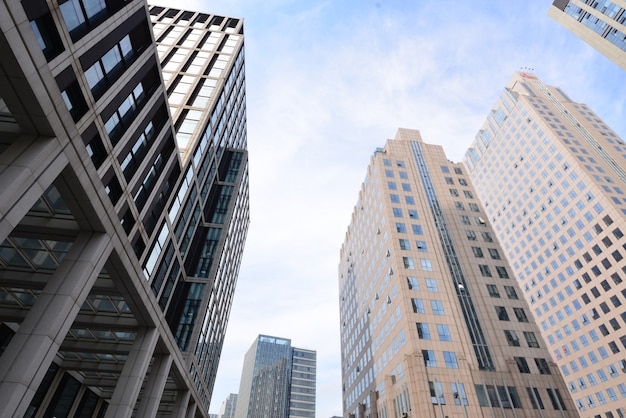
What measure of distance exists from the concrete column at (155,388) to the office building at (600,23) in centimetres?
7087

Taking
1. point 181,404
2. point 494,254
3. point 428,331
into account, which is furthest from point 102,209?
point 494,254

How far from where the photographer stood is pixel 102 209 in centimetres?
1667

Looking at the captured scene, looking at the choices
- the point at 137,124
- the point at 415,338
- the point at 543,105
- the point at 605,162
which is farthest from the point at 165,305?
the point at 543,105

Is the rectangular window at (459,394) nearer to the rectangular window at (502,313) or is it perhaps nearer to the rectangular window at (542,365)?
the rectangular window at (542,365)

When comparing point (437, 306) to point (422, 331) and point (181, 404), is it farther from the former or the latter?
point (181, 404)

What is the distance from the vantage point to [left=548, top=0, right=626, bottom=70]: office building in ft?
168

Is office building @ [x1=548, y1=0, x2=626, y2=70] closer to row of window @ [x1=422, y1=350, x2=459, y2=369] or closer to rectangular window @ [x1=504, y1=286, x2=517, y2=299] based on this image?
rectangular window @ [x1=504, y1=286, x2=517, y2=299]

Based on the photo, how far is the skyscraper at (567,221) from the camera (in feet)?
225

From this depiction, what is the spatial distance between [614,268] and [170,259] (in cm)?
8338

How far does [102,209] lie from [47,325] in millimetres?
5506

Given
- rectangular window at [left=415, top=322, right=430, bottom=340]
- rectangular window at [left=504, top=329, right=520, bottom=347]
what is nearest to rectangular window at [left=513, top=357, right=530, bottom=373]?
rectangular window at [left=504, top=329, right=520, bottom=347]

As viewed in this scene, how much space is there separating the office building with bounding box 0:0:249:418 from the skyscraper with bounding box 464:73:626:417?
76.4m

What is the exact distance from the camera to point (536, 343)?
49.2 meters

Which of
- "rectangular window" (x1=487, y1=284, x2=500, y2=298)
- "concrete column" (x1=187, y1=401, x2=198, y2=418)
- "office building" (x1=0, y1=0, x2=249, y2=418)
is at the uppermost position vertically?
"rectangular window" (x1=487, y1=284, x2=500, y2=298)
